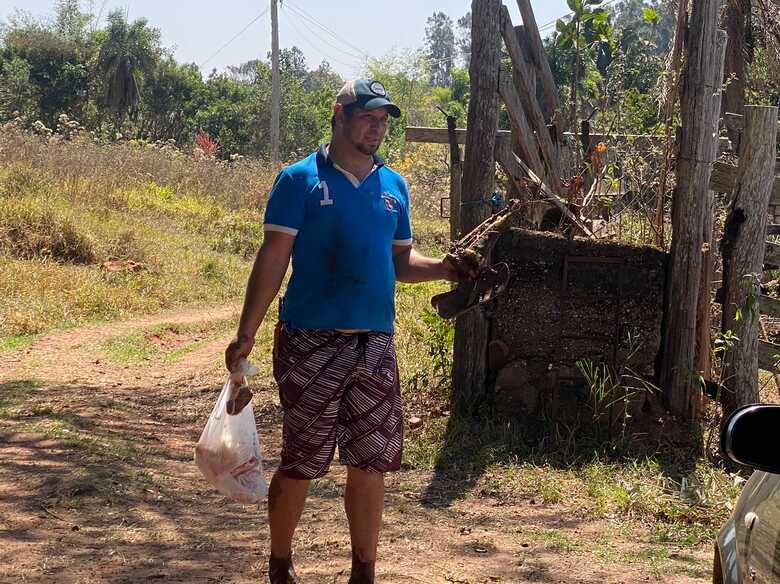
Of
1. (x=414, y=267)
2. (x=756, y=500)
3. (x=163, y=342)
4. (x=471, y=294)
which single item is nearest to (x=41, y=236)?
(x=163, y=342)

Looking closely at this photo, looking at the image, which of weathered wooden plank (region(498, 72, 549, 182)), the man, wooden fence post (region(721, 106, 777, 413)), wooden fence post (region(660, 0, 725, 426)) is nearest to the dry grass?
weathered wooden plank (region(498, 72, 549, 182))

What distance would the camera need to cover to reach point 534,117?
25.3ft

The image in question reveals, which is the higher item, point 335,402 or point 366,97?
point 366,97

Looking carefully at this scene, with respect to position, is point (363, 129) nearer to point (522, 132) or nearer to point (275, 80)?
point (522, 132)

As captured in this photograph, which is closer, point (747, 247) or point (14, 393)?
point (747, 247)

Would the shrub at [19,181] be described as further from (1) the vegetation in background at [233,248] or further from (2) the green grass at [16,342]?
(2) the green grass at [16,342]

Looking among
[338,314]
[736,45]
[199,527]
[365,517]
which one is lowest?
[199,527]

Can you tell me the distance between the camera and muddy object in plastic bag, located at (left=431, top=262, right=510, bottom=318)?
4.55m

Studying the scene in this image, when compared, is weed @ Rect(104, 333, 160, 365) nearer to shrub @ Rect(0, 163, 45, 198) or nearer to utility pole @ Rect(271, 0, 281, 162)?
shrub @ Rect(0, 163, 45, 198)

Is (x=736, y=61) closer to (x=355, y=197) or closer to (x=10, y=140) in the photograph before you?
(x=355, y=197)

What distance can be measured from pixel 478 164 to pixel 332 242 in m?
2.91

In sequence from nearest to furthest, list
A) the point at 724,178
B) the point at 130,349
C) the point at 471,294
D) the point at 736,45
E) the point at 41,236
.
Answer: the point at 471,294
the point at 724,178
the point at 130,349
the point at 736,45
the point at 41,236

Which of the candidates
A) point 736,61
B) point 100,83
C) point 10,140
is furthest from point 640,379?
point 100,83

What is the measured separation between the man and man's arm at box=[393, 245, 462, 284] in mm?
316
